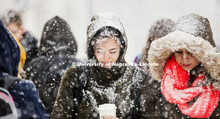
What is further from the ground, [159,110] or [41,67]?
[41,67]

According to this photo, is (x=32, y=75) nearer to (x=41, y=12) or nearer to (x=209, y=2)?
(x=209, y=2)

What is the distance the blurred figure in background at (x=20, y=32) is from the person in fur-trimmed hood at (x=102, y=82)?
176cm

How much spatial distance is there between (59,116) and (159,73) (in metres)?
1.13

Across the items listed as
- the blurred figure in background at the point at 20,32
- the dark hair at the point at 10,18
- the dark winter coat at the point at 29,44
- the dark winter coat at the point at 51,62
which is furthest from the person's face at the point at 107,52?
the dark winter coat at the point at 29,44

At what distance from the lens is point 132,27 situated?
57.8 ft

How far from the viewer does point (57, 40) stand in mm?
3955

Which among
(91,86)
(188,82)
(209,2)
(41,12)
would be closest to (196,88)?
(188,82)

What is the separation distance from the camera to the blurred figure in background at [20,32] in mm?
4555

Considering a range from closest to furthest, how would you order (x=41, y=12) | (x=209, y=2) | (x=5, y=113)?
(x=5, y=113) < (x=209, y=2) < (x=41, y=12)

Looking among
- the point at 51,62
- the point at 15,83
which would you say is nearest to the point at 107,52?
the point at 51,62

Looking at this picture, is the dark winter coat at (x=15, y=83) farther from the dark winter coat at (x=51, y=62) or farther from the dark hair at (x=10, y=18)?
the dark hair at (x=10, y=18)

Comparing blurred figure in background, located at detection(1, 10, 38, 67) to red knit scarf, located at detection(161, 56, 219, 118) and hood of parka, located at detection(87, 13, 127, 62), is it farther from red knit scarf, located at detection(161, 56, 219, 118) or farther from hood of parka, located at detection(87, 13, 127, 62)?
red knit scarf, located at detection(161, 56, 219, 118)

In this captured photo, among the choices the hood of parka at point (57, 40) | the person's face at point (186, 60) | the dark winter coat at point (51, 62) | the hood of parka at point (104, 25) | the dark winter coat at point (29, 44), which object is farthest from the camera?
the dark winter coat at point (29, 44)

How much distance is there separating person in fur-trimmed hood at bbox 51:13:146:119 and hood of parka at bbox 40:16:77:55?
938 mm
